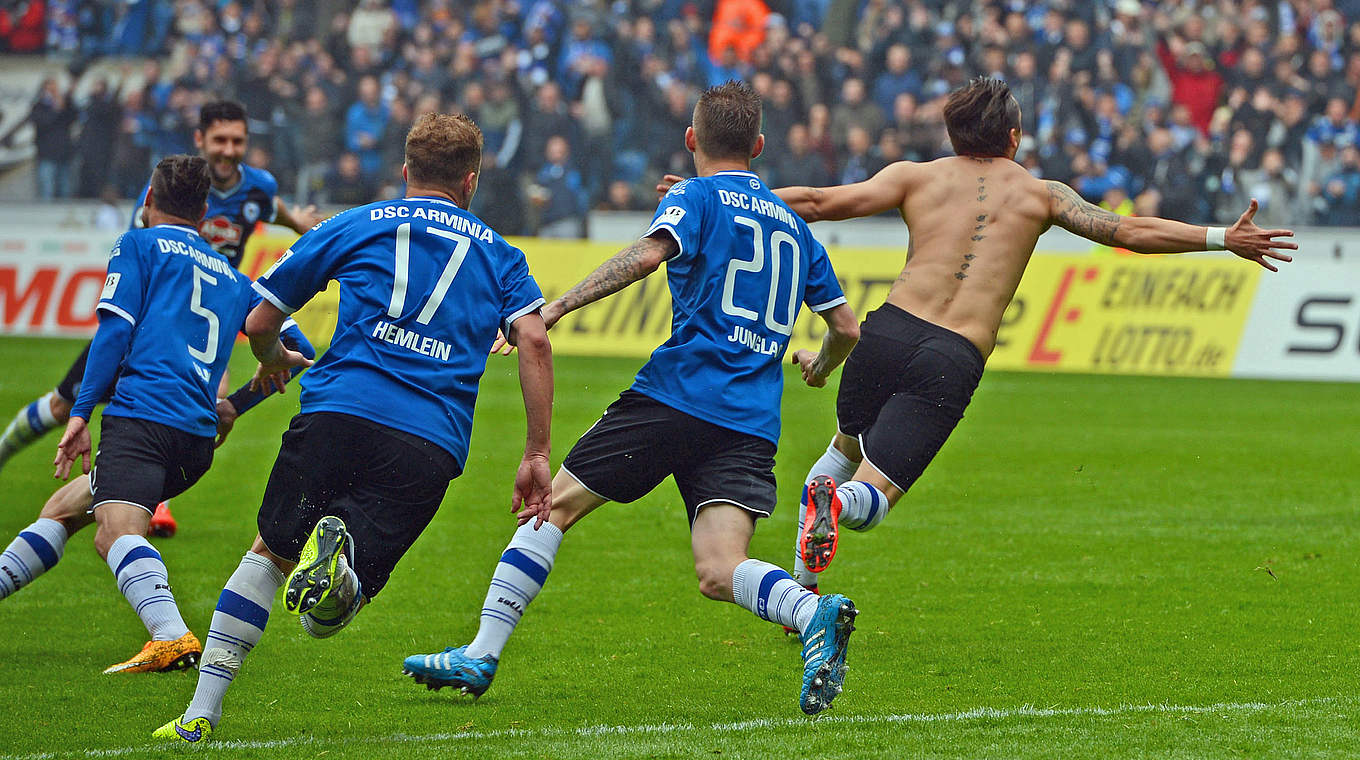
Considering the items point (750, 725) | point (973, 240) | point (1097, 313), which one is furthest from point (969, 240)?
point (1097, 313)

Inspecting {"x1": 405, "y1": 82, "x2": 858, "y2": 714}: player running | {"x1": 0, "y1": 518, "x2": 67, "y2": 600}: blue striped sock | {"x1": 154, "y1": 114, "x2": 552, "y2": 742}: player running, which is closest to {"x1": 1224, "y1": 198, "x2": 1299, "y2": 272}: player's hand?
{"x1": 405, "y1": 82, "x2": 858, "y2": 714}: player running

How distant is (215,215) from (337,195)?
548 inches

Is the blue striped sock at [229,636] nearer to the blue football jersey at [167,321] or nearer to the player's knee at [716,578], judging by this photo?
the blue football jersey at [167,321]

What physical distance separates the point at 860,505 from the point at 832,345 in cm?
63

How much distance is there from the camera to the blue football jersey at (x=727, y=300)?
495 cm

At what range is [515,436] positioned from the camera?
42.5 feet

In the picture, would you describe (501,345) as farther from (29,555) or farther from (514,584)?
(29,555)

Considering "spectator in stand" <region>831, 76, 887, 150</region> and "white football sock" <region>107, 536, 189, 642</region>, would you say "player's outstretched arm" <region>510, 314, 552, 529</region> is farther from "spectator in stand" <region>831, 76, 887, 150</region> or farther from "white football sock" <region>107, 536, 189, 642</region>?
"spectator in stand" <region>831, 76, 887, 150</region>

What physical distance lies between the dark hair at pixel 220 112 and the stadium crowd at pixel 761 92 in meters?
13.0

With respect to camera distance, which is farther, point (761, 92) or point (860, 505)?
point (761, 92)

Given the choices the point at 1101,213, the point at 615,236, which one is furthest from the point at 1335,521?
the point at 615,236

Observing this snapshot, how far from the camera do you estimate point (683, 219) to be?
4906mm

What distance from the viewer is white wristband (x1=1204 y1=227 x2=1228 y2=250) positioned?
584 centimetres

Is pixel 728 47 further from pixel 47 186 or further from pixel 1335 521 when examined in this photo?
pixel 1335 521
